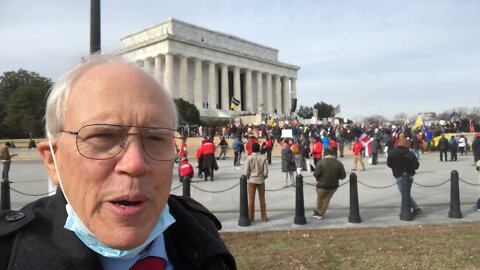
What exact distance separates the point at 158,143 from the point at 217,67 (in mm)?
76007

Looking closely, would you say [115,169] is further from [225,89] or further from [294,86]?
[294,86]

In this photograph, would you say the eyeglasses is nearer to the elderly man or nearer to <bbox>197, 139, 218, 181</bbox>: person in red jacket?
the elderly man

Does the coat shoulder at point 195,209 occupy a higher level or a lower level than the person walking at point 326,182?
higher

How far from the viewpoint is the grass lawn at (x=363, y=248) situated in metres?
6.05

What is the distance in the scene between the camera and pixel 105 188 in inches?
53.8

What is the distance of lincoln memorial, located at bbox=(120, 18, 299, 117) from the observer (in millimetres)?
65625

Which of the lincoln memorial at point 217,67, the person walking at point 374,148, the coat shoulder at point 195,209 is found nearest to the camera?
the coat shoulder at point 195,209

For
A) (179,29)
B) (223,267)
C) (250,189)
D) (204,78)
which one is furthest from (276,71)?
(223,267)

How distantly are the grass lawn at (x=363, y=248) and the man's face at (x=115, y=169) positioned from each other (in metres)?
4.92

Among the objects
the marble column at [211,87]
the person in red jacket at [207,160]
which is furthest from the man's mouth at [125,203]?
the marble column at [211,87]

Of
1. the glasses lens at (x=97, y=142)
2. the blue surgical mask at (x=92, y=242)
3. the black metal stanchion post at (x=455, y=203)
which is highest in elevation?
the glasses lens at (x=97, y=142)

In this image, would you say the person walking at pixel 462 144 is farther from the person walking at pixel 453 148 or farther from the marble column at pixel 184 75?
the marble column at pixel 184 75

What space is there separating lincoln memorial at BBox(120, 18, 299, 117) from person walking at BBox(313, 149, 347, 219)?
47287mm

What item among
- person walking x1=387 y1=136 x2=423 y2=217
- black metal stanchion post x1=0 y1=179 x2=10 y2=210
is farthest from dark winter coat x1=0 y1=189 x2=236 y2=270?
person walking x1=387 y1=136 x2=423 y2=217
